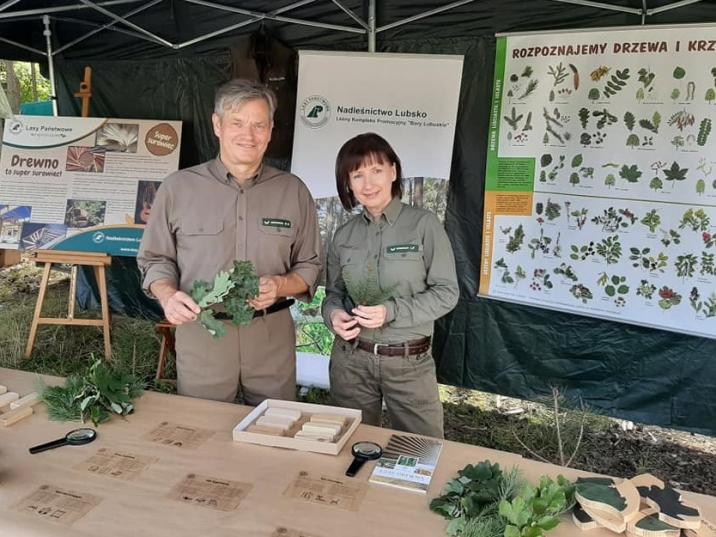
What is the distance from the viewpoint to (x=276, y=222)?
194 cm

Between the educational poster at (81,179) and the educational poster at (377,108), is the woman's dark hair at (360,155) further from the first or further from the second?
the educational poster at (81,179)

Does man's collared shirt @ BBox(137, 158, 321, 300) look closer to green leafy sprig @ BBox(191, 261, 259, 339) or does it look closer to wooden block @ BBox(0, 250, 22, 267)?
green leafy sprig @ BBox(191, 261, 259, 339)

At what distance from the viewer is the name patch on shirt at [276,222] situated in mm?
1922

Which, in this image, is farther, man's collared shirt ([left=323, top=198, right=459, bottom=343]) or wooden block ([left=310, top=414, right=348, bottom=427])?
man's collared shirt ([left=323, top=198, right=459, bottom=343])

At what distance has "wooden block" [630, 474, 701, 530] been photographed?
3.47 ft

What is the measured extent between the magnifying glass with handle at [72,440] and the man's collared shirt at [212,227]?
538 millimetres

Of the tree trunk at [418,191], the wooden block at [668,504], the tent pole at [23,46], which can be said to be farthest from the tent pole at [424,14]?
the tent pole at [23,46]

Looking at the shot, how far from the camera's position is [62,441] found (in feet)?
4.65

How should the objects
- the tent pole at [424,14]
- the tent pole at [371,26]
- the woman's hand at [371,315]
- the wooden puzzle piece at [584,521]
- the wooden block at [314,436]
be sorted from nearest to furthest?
the wooden puzzle piece at [584,521], the wooden block at [314,436], the woman's hand at [371,315], the tent pole at [424,14], the tent pole at [371,26]

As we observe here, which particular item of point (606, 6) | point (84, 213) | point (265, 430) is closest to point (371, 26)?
point (606, 6)

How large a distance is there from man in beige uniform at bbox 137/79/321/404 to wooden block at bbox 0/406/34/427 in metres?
0.49

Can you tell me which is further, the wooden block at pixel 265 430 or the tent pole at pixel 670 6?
the tent pole at pixel 670 6

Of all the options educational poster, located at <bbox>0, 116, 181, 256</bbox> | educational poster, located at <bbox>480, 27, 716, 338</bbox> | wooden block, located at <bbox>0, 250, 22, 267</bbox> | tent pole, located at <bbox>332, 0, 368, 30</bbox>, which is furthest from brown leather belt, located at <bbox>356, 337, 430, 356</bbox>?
wooden block, located at <bbox>0, 250, 22, 267</bbox>

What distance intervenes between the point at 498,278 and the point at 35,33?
4.44 m
